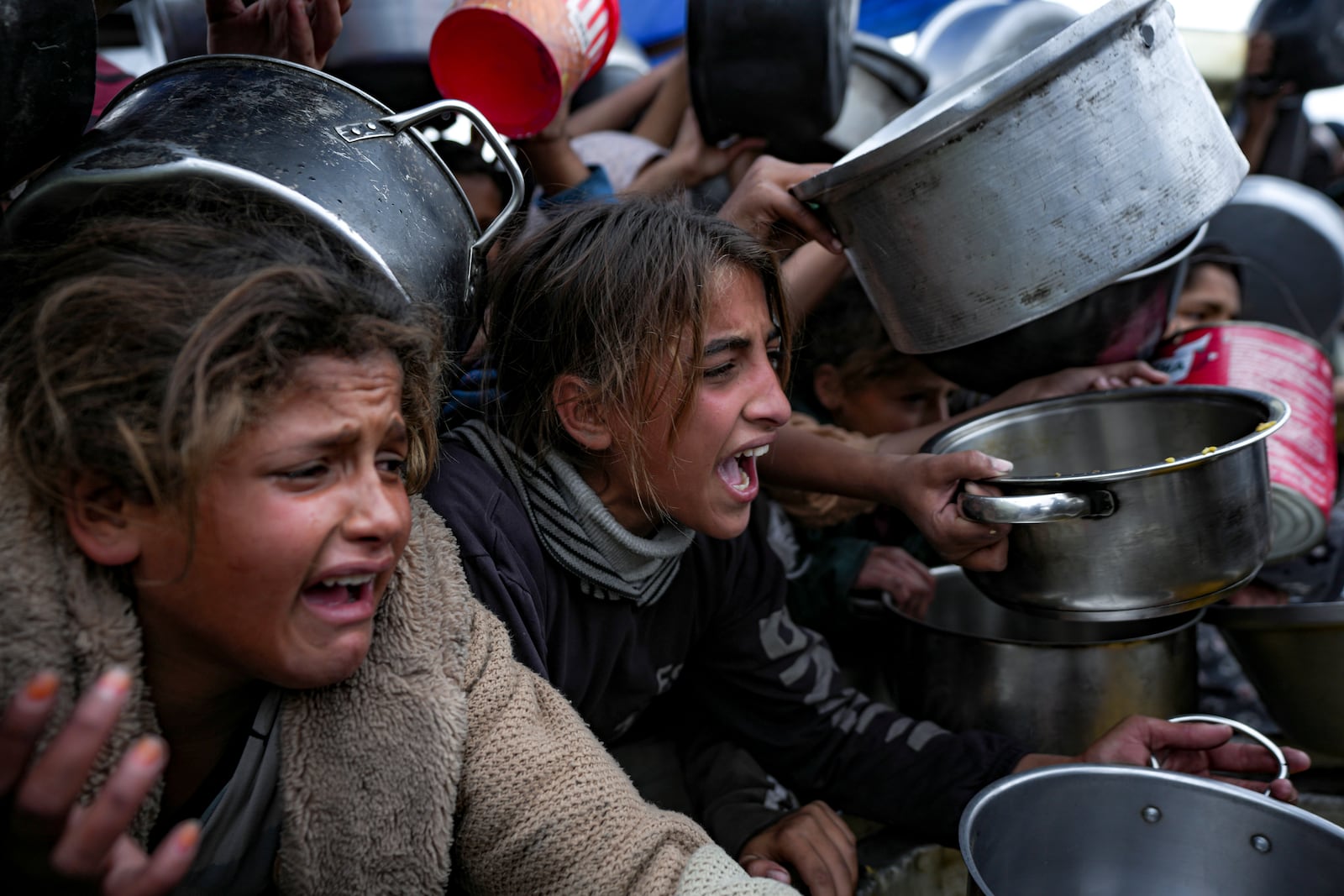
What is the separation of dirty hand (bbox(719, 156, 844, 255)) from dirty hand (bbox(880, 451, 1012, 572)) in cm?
35

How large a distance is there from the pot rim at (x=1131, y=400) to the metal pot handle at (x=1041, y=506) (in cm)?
2

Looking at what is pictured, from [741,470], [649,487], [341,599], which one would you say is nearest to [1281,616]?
[741,470]

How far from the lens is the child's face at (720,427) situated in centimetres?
132

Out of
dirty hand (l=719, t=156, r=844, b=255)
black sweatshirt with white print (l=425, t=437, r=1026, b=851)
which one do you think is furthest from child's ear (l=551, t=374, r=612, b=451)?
dirty hand (l=719, t=156, r=844, b=255)

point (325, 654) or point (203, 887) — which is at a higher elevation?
point (325, 654)

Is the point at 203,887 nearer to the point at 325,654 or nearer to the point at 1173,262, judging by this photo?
the point at 325,654

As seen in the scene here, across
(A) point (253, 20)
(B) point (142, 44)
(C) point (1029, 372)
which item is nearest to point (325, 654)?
(A) point (253, 20)

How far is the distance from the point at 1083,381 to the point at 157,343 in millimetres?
1310

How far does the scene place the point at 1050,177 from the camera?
128 cm

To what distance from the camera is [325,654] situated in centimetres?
94

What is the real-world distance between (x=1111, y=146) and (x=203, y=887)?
1298 mm

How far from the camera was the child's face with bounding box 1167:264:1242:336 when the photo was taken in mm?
2639

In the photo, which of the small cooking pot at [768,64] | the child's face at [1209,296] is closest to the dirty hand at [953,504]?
the small cooking pot at [768,64]

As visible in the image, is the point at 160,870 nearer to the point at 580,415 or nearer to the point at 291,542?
the point at 291,542
